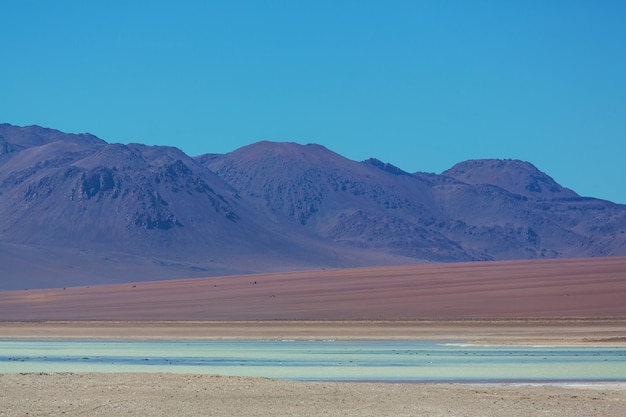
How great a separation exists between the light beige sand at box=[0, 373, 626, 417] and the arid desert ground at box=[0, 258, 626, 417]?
0.11 feet

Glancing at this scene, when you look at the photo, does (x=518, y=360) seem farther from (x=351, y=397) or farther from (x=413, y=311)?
(x=413, y=311)

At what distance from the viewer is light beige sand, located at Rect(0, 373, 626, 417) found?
19.1 metres

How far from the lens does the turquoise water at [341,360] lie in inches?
1129

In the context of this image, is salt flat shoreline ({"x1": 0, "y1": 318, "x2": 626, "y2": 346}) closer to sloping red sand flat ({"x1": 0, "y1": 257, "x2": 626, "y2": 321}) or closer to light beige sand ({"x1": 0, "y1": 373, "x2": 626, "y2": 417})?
sloping red sand flat ({"x1": 0, "y1": 257, "x2": 626, "y2": 321})

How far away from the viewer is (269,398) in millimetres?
20641

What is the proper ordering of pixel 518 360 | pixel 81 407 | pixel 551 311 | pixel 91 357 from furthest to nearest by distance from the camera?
pixel 551 311
pixel 91 357
pixel 518 360
pixel 81 407

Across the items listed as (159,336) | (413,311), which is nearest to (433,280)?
(413,311)

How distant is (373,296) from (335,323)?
54.7 feet

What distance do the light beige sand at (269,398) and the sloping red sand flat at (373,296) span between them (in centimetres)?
3250

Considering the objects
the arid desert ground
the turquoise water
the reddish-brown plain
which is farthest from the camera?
the reddish-brown plain

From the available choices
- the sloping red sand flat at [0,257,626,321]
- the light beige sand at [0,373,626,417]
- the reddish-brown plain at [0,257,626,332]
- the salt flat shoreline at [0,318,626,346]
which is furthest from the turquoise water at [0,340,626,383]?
the sloping red sand flat at [0,257,626,321]

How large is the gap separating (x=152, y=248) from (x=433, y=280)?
381 ft

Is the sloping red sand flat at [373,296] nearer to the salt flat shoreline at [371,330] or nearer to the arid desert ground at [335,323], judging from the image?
the arid desert ground at [335,323]

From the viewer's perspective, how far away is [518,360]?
110 ft
